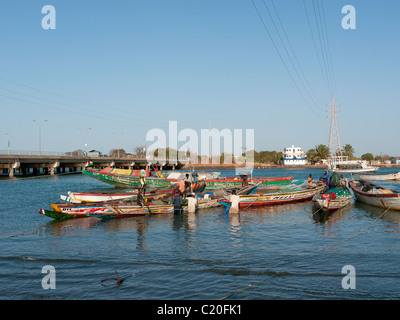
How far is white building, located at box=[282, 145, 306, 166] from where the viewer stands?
151 metres

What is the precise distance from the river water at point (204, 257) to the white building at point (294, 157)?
12909 cm

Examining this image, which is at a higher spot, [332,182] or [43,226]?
[332,182]

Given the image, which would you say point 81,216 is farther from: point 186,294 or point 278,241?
point 186,294

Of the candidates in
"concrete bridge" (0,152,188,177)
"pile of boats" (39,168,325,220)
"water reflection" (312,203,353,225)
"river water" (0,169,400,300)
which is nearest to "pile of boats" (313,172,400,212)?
"water reflection" (312,203,353,225)

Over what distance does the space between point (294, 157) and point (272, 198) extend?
126 m

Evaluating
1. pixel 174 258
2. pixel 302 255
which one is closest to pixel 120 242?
pixel 174 258

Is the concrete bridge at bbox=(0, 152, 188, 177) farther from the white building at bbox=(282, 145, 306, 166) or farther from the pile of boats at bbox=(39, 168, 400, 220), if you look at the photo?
the white building at bbox=(282, 145, 306, 166)

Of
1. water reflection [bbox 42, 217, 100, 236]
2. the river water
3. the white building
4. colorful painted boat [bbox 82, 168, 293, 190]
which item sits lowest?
the river water

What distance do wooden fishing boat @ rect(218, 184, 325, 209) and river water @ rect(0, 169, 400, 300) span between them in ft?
10.8

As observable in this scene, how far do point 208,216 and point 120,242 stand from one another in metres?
9.23

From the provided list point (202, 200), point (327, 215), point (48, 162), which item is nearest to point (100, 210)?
point (202, 200)

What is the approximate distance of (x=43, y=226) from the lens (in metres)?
22.5

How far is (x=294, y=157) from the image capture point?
498 feet

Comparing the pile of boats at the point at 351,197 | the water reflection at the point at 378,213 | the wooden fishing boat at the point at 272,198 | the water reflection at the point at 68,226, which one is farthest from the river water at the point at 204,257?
the wooden fishing boat at the point at 272,198
